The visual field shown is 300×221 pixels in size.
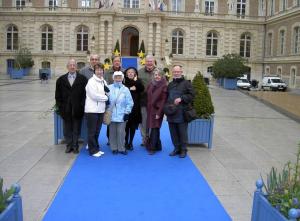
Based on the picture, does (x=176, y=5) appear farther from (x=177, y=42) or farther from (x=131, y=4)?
(x=131, y=4)

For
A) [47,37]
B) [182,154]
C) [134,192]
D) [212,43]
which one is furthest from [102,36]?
[134,192]

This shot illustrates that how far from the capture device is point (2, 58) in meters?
49.7

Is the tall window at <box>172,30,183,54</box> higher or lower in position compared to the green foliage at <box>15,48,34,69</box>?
higher

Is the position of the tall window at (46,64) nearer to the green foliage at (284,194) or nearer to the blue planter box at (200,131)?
the blue planter box at (200,131)

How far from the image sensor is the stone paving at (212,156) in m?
6.30

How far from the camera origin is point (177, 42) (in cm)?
4916

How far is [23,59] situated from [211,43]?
71.3 ft

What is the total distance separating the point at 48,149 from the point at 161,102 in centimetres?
277

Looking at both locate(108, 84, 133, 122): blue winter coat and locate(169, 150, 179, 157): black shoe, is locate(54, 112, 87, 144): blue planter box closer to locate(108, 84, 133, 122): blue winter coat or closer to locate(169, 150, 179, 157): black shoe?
locate(108, 84, 133, 122): blue winter coat

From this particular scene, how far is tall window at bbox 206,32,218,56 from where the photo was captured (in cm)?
4981

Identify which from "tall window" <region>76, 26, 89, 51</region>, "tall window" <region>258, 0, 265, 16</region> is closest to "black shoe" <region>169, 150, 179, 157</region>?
"tall window" <region>76, 26, 89, 51</region>

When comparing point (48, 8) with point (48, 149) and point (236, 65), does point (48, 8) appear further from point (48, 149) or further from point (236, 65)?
point (48, 149)

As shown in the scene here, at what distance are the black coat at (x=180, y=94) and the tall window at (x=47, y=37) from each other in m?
43.2

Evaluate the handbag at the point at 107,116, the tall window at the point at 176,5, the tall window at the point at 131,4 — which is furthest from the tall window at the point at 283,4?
the handbag at the point at 107,116
